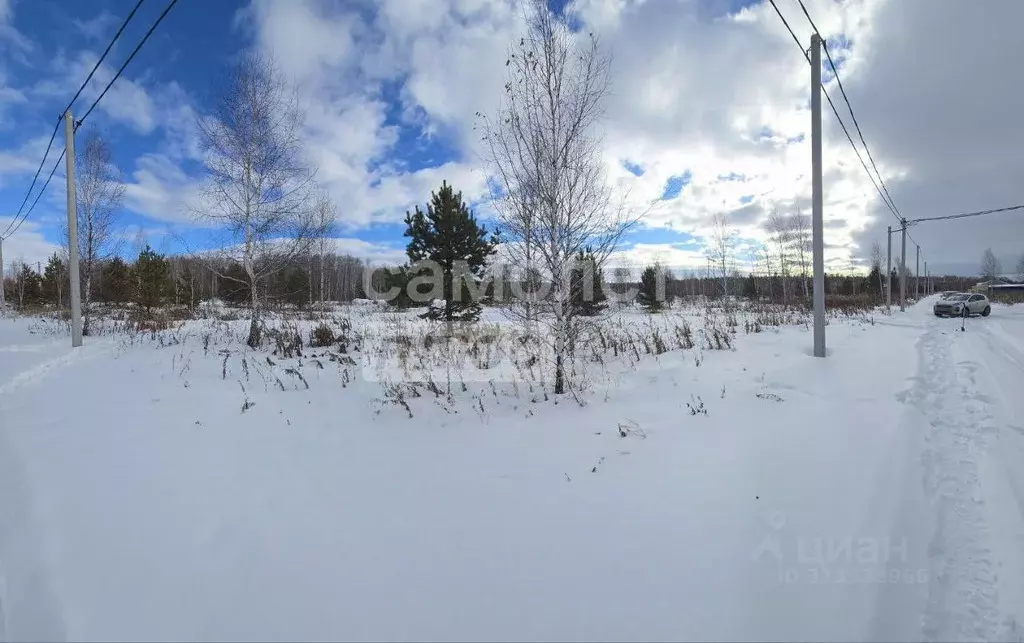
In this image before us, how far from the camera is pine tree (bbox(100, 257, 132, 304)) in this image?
2800 centimetres

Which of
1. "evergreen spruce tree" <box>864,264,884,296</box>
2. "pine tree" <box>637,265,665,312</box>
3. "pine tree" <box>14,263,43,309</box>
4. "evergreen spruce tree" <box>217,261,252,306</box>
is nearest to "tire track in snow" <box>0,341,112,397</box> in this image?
"evergreen spruce tree" <box>217,261,252,306</box>

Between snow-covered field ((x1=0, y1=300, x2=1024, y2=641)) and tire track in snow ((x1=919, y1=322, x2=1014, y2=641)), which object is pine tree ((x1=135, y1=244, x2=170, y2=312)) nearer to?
snow-covered field ((x1=0, y1=300, x2=1024, y2=641))

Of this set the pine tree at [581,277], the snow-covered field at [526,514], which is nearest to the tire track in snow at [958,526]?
the snow-covered field at [526,514]

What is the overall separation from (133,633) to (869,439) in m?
5.30

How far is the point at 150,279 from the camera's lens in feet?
81.5

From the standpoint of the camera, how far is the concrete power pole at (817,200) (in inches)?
281

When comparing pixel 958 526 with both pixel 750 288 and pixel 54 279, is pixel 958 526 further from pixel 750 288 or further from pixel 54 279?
pixel 750 288

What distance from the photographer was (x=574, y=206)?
5582 mm

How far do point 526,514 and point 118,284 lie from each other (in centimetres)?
3763

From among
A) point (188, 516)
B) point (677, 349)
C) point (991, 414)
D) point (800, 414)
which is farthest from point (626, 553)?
point (677, 349)

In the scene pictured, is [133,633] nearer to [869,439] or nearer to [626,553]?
[626,553]

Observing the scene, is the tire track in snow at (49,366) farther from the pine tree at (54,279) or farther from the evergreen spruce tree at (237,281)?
the pine tree at (54,279)

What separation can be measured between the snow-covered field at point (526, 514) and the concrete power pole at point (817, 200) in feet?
5.70

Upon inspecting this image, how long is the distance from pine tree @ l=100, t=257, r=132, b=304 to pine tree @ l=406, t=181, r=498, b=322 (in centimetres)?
2596
